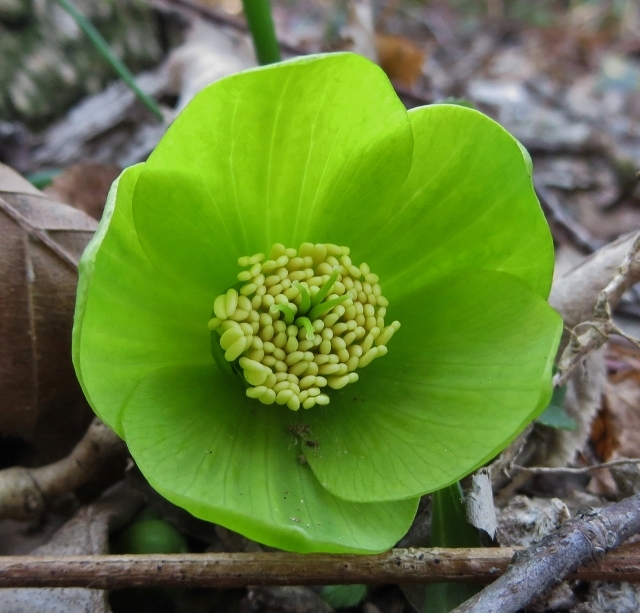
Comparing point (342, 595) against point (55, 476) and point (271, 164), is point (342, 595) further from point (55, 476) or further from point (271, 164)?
point (271, 164)

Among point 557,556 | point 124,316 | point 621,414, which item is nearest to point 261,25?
point 124,316

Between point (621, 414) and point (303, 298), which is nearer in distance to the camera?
point (303, 298)

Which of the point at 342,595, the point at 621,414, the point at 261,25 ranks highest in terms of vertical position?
the point at 261,25

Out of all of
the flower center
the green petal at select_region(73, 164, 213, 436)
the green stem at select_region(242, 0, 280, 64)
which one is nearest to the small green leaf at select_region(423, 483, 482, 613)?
the flower center

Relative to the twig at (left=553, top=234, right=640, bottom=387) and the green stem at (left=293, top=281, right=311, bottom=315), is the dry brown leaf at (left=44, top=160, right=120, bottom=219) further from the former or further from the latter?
the twig at (left=553, top=234, right=640, bottom=387)

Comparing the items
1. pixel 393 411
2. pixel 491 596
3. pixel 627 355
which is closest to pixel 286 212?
pixel 393 411

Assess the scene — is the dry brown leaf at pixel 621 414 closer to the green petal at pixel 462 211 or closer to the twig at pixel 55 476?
the green petal at pixel 462 211

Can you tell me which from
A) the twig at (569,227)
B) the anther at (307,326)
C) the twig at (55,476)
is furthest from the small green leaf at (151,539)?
the twig at (569,227)
